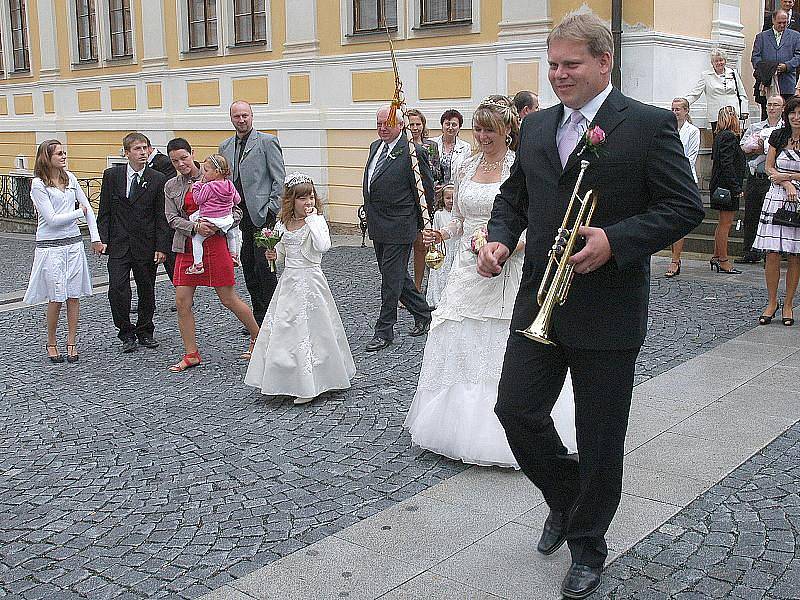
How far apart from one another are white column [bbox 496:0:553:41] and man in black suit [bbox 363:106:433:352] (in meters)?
5.76

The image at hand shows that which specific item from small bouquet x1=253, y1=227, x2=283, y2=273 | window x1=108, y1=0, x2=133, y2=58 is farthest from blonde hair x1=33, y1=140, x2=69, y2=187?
window x1=108, y1=0, x2=133, y2=58

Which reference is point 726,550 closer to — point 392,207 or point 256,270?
point 392,207

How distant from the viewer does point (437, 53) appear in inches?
582

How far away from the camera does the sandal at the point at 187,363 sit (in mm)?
7832

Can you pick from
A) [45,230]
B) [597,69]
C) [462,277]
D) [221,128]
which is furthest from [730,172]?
[221,128]

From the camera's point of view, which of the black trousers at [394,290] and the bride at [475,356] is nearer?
the bride at [475,356]

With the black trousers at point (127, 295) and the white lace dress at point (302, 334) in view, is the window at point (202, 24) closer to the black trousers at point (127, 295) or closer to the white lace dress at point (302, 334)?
the black trousers at point (127, 295)

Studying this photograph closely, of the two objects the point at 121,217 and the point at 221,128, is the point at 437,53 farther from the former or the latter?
the point at 121,217

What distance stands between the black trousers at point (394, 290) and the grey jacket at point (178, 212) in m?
1.32

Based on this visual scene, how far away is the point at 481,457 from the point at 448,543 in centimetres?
93

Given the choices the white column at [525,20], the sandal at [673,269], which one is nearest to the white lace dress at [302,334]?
the sandal at [673,269]

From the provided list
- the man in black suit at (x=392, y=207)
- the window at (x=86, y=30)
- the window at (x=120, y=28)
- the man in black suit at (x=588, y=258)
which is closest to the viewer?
the man in black suit at (x=588, y=258)

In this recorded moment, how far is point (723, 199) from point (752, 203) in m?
0.74

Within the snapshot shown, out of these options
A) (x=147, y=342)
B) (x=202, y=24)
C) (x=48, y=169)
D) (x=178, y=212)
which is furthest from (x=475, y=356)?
(x=202, y=24)
